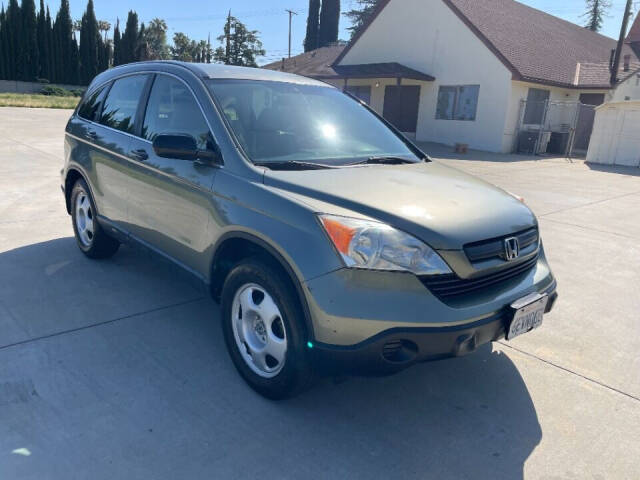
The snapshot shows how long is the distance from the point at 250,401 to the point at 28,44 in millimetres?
50578

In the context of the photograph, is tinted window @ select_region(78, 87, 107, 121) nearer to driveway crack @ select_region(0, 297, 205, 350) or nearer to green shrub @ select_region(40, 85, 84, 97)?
driveway crack @ select_region(0, 297, 205, 350)

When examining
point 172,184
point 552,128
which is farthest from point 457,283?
point 552,128

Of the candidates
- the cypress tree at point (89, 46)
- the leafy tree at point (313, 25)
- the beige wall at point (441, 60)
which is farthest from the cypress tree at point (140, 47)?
the beige wall at point (441, 60)

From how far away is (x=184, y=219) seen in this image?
11.1 ft

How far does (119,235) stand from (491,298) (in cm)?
308

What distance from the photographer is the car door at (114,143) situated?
13.4ft

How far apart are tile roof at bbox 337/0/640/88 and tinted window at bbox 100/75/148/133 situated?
1879 centimetres

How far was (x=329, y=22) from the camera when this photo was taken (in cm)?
4244

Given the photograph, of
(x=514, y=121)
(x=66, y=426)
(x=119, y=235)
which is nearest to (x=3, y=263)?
(x=119, y=235)

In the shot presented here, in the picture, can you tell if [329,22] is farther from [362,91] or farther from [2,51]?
[2,51]

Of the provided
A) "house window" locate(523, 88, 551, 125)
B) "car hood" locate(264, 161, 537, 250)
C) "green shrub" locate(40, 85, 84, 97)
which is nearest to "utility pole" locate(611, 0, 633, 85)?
"house window" locate(523, 88, 551, 125)

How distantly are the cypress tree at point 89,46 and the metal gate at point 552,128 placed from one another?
3989 cm

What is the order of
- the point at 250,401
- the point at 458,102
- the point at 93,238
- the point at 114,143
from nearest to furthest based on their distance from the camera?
the point at 250,401
the point at 114,143
the point at 93,238
the point at 458,102

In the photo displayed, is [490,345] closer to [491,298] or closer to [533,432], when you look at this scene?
[533,432]
